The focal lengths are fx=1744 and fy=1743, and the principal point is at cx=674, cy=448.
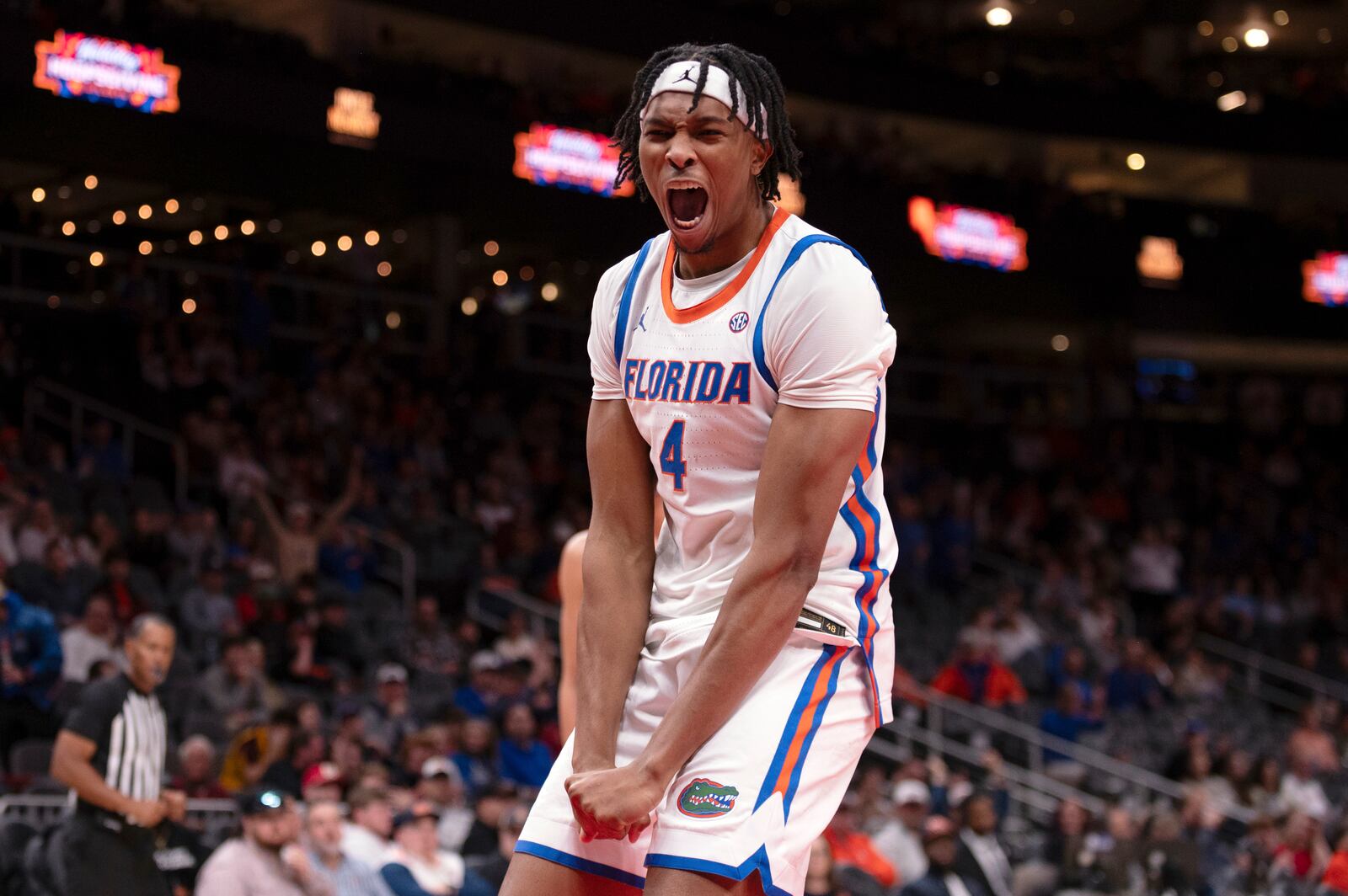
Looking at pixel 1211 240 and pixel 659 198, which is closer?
pixel 659 198

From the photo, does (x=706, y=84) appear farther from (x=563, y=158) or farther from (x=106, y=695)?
(x=563, y=158)

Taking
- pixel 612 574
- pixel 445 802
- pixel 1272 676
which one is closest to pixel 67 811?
pixel 445 802

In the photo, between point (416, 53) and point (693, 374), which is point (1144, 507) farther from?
point (693, 374)

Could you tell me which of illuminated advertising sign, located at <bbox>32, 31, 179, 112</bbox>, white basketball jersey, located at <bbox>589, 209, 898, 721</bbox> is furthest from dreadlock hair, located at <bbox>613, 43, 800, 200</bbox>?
illuminated advertising sign, located at <bbox>32, 31, 179, 112</bbox>

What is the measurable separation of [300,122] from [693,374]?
52.9 ft

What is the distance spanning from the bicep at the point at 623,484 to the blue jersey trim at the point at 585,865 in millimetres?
568

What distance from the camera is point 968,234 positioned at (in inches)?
930

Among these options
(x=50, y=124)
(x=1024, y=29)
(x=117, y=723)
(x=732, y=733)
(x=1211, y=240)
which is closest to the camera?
(x=732, y=733)

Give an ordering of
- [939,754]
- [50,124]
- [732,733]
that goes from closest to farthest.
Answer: [732,733], [939,754], [50,124]

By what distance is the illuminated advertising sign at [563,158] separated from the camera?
20.0 meters

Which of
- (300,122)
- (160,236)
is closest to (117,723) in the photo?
(300,122)

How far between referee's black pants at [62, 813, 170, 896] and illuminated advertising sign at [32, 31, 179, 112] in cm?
1069

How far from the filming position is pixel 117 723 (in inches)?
287

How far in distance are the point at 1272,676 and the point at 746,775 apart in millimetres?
18076
